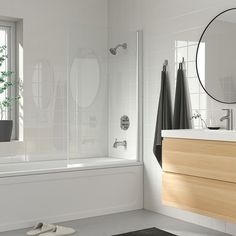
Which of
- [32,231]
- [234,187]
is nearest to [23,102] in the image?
[32,231]

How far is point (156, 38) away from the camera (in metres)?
4.64

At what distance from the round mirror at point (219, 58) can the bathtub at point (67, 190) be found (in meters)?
1.28

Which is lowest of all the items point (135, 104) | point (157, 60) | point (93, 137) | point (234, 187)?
point (234, 187)

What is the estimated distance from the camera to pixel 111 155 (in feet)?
16.4

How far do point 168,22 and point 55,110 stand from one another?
60.1 inches

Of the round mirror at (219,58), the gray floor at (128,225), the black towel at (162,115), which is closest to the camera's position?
the round mirror at (219,58)

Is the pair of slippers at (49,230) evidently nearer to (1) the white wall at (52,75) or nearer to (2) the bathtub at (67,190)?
(2) the bathtub at (67,190)

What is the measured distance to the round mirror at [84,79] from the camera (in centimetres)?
467

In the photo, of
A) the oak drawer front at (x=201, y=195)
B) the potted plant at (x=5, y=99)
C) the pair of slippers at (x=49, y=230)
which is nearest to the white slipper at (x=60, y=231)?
the pair of slippers at (x=49, y=230)

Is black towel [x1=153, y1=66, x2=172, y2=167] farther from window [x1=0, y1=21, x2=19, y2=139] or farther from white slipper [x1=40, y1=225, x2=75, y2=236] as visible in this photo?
window [x1=0, y1=21, x2=19, y2=139]

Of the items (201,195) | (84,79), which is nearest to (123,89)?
(84,79)

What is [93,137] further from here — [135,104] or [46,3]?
[46,3]

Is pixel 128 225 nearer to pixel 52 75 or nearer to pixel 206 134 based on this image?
pixel 206 134

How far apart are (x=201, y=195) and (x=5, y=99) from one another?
2.51m
